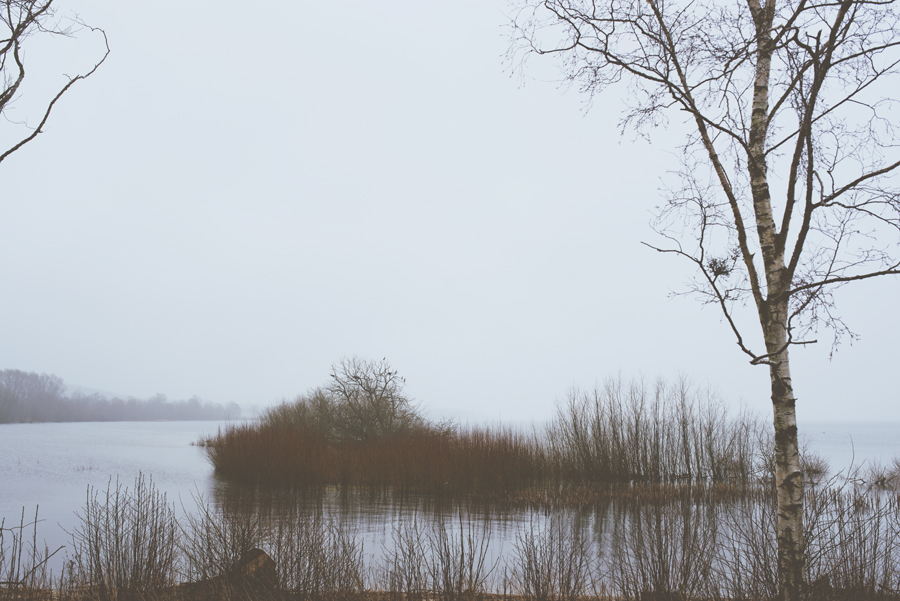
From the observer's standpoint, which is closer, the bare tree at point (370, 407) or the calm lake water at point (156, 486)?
the calm lake water at point (156, 486)

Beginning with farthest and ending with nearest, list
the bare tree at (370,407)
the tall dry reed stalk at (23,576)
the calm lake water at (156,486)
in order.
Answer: the bare tree at (370,407), the calm lake water at (156,486), the tall dry reed stalk at (23,576)

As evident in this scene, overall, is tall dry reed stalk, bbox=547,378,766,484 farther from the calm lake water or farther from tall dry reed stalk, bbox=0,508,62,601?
tall dry reed stalk, bbox=0,508,62,601

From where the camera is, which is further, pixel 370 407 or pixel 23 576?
pixel 370 407

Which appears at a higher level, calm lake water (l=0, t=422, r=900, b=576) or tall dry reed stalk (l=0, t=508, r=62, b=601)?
tall dry reed stalk (l=0, t=508, r=62, b=601)

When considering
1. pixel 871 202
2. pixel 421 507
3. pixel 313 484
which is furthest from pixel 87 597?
pixel 313 484

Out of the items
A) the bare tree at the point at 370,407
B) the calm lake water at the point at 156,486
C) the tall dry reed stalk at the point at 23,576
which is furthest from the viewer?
the bare tree at the point at 370,407

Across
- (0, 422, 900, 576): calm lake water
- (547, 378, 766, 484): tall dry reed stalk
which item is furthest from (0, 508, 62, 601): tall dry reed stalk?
(547, 378, 766, 484): tall dry reed stalk

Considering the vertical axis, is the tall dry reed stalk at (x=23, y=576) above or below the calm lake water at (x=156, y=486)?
above

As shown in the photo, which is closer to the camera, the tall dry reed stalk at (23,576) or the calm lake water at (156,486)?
the tall dry reed stalk at (23,576)

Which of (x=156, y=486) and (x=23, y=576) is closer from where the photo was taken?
(x=23, y=576)

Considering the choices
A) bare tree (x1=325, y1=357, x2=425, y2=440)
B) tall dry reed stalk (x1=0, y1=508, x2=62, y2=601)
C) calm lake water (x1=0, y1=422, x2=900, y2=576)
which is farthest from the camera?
bare tree (x1=325, y1=357, x2=425, y2=440)

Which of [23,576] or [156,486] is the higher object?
[23,576]

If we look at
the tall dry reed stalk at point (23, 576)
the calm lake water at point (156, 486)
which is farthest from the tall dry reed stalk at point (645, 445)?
the tall dry reed stalk at point (23, 576)

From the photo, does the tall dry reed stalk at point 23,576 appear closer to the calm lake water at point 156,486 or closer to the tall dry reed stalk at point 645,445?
the calm lake water at point 156,486
